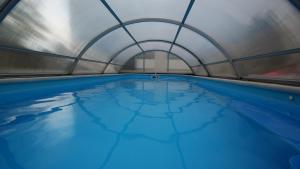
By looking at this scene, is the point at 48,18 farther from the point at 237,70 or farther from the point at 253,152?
the point at 237,70

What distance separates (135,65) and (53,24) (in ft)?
46.8

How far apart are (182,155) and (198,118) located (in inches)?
60.6

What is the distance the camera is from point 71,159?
1679 mm

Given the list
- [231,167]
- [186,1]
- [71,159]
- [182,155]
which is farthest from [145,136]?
[186,1]

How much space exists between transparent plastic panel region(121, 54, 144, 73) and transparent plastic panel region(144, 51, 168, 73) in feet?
1.94

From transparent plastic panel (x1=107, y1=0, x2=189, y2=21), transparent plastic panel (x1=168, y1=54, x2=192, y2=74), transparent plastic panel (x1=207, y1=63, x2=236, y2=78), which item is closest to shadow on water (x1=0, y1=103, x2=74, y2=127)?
transparent plastic panel (x1=107, y1=0, x2=189, y2=21)

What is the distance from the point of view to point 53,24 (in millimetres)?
5484

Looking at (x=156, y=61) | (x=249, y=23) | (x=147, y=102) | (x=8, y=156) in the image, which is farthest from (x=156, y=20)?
(x=156, y=61)

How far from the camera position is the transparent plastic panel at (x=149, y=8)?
19.2ft

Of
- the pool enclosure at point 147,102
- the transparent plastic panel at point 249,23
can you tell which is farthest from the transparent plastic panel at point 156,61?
the transparent plastic panel at point 249,23

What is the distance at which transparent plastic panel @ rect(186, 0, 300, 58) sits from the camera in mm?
3572

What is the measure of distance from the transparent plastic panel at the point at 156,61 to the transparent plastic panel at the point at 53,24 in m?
12.2

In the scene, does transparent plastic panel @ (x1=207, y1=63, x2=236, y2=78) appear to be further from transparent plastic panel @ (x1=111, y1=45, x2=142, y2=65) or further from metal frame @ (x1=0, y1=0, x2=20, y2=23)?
metal frame @ (x1=0, y1=0, x2=20, y2=23)

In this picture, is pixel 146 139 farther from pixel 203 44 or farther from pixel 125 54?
pixel 125 54
